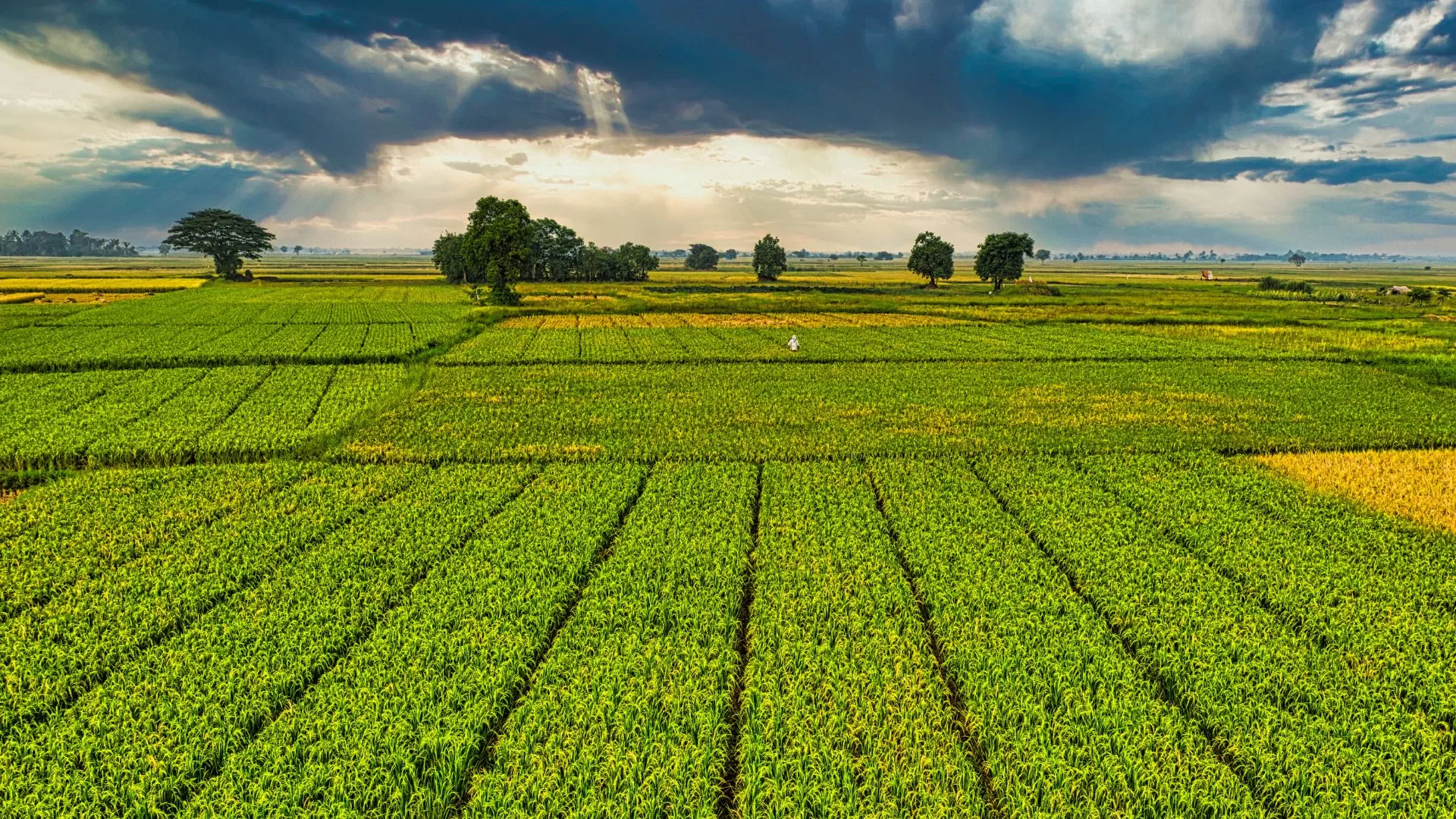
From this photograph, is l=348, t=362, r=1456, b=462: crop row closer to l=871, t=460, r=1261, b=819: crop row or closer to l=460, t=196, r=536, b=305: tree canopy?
l=871, t=460, r=1261, b=819: crop row

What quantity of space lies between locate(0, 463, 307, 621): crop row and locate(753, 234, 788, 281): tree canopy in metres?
129

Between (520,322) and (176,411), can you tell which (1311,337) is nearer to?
(520,322)

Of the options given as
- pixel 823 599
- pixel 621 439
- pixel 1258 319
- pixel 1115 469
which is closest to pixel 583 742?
pixel 823 599

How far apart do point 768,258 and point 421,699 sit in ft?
454

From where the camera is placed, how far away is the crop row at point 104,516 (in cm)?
1238

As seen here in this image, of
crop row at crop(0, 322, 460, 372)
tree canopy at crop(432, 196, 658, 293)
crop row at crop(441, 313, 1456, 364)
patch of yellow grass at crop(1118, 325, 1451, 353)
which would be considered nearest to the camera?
crop row at crop(0, 322, 460, 372)

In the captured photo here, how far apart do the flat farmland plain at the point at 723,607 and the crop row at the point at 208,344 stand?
8930mm

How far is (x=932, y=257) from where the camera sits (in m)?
129

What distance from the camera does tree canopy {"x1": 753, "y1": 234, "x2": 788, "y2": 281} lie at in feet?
464

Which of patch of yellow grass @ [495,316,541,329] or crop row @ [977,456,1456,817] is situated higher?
patch of yellow grass @ [495,316,541,329]

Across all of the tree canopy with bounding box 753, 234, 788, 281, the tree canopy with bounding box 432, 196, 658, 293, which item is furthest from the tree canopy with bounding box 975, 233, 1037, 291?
the tree canopy with bounding box 432, 196, 658, 293

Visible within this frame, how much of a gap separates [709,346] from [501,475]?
2707 centimetres

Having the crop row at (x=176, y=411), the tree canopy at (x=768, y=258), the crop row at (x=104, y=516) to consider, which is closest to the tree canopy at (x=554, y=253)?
the tree canopy at (x=768, y=258)

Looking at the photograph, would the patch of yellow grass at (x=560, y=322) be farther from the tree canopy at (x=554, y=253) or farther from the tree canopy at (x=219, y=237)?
the tree canopy at (x=219, y=237)
